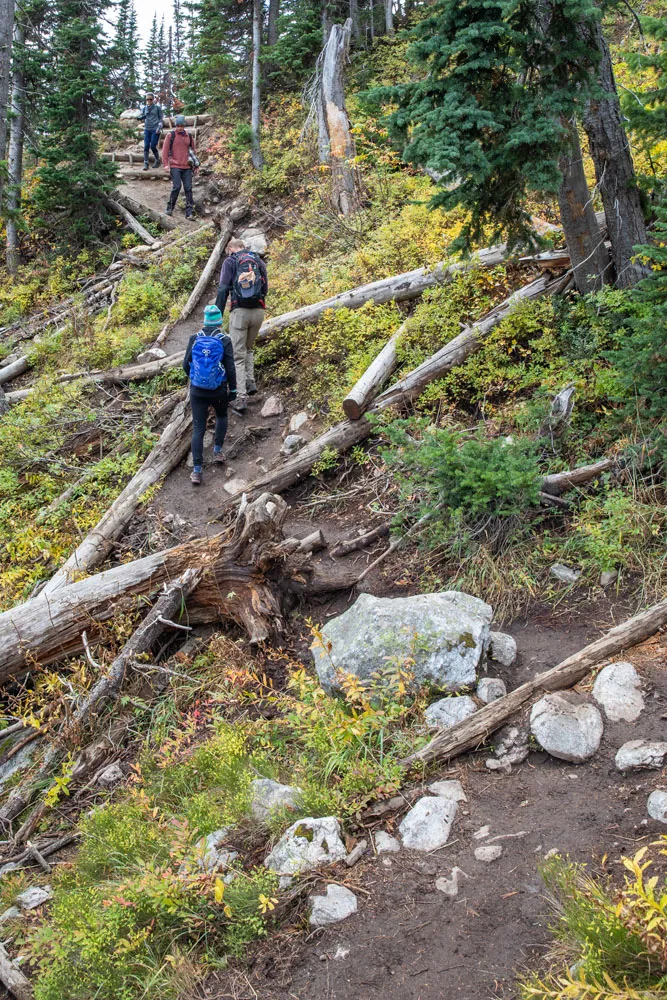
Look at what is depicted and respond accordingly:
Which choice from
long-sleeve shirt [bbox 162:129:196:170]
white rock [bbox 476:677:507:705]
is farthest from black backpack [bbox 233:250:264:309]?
long-sleeve shirt [bbox 162:129:196:170]

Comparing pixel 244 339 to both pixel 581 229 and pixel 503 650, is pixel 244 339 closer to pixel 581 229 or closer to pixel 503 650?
pixel 581 229

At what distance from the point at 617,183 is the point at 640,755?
6.24 meters

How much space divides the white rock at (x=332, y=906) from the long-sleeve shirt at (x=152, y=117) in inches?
960

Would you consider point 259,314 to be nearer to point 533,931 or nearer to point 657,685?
point 657,685

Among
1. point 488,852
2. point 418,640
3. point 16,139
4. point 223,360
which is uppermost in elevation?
point 16,139

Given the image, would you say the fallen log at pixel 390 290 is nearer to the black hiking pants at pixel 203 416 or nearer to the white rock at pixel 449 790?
the black hiking pants at pixel 203 416

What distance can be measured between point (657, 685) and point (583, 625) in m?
0.98

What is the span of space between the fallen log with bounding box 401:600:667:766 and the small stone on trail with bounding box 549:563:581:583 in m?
0.72

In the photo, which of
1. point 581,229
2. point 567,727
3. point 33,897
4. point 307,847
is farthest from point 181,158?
point 307,847

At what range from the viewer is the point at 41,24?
2167 centimetres

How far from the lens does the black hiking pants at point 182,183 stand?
18.9m

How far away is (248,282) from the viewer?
10164 millimetres

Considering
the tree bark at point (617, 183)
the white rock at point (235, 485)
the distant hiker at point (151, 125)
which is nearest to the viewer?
the tree bark at point (617, 183)

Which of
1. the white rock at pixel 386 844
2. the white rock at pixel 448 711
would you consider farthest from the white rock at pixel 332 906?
the white rock at pixel 448 711
